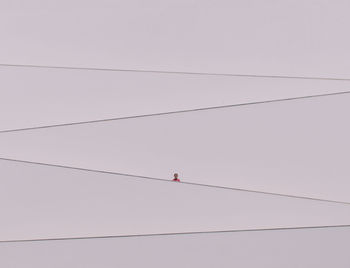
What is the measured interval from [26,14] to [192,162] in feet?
2.32

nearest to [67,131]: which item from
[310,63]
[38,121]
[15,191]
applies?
[38,121]

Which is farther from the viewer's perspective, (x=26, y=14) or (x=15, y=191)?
(x=26, y=14)

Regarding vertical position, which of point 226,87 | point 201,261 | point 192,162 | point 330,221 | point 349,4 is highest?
point 349,4

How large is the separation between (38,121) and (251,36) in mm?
720

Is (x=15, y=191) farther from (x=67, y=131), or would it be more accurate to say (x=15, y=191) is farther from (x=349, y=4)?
(x=349, y=4)

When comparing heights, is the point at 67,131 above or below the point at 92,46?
below

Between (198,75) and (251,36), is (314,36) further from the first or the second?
(198,75)

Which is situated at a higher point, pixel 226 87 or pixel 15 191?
pixel 226 87

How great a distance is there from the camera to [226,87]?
212 centimetres

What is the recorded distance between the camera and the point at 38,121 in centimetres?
210

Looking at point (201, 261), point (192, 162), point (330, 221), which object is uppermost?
point (192, 162)

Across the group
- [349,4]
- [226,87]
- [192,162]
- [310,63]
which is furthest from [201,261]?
[349,4]

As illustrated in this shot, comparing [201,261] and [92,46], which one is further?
[92,46]

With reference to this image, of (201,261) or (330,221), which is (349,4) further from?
(201,261)
